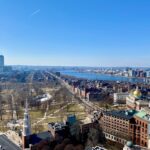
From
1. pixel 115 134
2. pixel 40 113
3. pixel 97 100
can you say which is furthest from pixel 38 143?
pixel 97 100

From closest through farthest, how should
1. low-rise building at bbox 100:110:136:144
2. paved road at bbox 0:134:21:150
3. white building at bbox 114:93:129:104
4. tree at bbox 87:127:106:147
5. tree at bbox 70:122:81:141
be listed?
tree at bbox 87:127:106:147 < paved road at bbox 0:134:21:150 < tree at bbox 70:122:81:141 < low-rise building at bbox 100:110:136:144 < white building at bbox 114:93:129:104

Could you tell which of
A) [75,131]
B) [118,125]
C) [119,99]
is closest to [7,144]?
[75,131]

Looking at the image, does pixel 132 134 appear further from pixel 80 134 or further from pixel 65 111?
pixel 65 111

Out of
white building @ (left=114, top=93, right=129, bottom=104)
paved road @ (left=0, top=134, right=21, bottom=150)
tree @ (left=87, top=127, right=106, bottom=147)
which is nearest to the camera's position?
tree @ (left=87, top=127, right=106, bottom=147)

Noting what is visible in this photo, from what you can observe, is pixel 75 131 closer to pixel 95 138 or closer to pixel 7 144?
pixel 95 138

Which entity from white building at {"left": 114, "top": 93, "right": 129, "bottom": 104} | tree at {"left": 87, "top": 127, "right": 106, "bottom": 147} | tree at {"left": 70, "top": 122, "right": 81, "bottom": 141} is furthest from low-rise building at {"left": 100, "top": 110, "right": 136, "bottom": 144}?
white building at {"left": 114, "top": 93, "right": 129, "bottom": 104}

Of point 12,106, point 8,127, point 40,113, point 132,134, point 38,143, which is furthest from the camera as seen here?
point 12,106

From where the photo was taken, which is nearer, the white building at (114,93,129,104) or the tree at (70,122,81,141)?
the tree at (70,122,81,141)

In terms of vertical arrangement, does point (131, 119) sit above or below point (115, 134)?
above

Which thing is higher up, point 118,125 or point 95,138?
point 118,125

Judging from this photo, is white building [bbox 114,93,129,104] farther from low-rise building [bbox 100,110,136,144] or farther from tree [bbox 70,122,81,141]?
tree [bbox 70,122,81,141]

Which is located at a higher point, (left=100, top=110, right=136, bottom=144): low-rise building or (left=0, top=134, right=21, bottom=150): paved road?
(left=100, top=110, right=136, bottom=144): low-rise building
